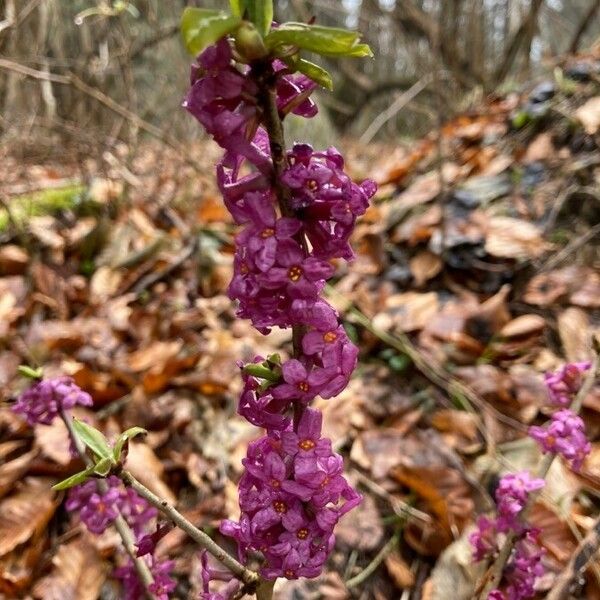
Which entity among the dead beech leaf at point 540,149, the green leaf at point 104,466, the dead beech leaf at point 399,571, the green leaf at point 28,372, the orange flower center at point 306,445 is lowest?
the dead beech leaf at point 399,571


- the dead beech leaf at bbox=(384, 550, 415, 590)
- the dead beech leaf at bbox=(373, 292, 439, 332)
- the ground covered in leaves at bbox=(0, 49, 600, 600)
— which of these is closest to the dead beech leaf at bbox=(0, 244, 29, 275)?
the ground covered in leaves at bbox=(0, 49, 600, 600)

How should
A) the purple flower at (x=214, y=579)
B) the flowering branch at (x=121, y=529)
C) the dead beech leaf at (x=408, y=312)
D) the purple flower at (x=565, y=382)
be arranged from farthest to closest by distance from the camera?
the dead beech leaf at (x=408, y=312), the purple flower at (x=565, y=382), the flowering branch at (x=121, y=529), the purple flower at (x=214, y=579)

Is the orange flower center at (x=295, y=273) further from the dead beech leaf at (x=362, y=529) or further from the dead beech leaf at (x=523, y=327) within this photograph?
the dead beech leaf at (x=523, y=327)

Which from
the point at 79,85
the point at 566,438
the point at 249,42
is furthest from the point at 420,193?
the point at 249,42

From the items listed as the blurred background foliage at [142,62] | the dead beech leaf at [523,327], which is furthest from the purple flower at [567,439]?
the blurred background foliage at [142,62]

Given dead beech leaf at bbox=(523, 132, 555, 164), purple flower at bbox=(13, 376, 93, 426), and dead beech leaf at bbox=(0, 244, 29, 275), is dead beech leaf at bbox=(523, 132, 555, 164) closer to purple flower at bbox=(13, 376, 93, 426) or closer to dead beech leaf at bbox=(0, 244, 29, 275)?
dead beech leaf at bbox=(0, 244, 29, 275)

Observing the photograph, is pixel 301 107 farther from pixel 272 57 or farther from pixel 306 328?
pixel 306 328

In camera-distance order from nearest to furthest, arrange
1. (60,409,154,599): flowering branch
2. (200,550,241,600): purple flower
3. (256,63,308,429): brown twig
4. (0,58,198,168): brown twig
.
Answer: (256,63,308,429): brown twig, (200,550,241,600): purple flower, (60,409,154,599): flowering branch, (0,58,198,168): brown twig
